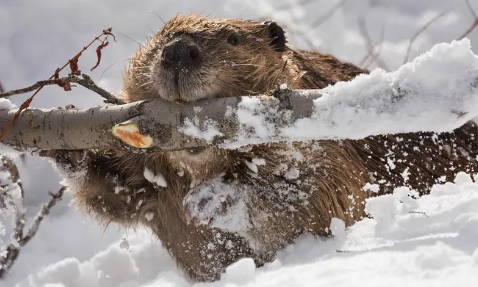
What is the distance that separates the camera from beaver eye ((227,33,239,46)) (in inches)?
116

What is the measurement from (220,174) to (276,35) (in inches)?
33.7

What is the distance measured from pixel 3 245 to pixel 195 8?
274cm

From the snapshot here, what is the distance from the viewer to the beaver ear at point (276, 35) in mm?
3229

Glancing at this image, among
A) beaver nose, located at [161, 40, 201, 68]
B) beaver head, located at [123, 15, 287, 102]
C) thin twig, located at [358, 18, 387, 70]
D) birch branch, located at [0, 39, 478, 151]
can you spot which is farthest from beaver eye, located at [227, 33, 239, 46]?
thin twig, located at [358, 18, 387, 70]

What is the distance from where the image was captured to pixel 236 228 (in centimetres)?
274

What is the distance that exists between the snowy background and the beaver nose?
33.7 inches

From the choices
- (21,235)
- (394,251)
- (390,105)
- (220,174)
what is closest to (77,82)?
(220,174)

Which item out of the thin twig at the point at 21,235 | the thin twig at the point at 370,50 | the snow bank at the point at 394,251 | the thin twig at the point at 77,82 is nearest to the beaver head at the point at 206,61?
the thin twig at the point at 77,82

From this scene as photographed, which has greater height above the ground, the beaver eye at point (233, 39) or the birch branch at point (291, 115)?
the beaver eye at point (233, 39)

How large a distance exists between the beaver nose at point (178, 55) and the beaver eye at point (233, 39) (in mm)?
447

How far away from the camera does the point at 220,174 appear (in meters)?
2.81

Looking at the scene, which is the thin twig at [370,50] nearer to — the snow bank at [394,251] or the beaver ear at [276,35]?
the beaver ear at [276,35]

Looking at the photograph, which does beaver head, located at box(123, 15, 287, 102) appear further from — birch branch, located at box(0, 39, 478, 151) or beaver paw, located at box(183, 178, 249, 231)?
beaver paw, located at box(183, 178, 249, 231)

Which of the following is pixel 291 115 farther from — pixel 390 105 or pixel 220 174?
pixel 220 174
